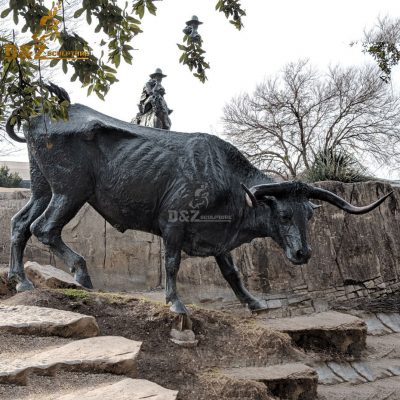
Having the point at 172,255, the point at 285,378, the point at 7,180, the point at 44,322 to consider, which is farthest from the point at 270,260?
the point at 7,180

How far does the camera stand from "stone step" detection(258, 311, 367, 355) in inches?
205

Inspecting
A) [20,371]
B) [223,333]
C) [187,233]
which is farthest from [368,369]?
[20,371]

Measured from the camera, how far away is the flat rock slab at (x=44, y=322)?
3549mm

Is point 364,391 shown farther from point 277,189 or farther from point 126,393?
point 126,393

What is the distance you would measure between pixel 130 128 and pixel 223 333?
1926 mm

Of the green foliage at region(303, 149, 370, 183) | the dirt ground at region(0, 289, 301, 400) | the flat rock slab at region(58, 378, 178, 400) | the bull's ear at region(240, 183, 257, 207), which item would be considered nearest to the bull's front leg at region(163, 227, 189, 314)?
the dirt ground at region(0, 289, 301, 400)

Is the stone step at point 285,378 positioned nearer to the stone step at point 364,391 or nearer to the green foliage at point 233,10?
the stone step at point 364,391

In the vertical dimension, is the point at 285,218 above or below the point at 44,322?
above

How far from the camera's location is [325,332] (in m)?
5.32

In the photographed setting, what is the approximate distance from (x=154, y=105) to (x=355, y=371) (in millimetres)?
4238

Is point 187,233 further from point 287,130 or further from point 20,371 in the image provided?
point 287,130

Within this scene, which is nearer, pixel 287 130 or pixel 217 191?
pixel 217 191

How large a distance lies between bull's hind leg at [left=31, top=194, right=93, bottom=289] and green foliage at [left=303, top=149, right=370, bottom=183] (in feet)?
17.6

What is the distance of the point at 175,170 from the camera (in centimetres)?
455
